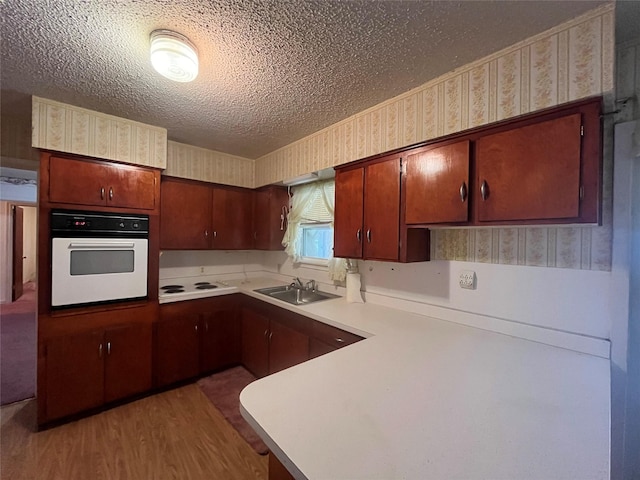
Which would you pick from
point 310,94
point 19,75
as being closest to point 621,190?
point 310,94

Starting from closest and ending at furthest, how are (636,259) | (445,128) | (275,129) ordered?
(636,259)
(445,128)
(275,129)

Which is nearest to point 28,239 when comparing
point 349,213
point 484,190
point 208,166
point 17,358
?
point 17,358

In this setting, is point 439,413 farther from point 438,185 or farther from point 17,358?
point 17,358

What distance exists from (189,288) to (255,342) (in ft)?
3.09

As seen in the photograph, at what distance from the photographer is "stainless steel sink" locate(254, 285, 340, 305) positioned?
2.71 m

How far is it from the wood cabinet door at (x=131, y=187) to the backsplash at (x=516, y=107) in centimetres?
183

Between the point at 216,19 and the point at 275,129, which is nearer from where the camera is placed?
the point at 216,19

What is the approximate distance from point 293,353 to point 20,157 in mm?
2885

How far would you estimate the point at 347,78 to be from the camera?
1.65 meters

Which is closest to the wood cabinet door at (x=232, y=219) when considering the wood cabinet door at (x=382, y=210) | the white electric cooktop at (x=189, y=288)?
the white electric cooktop at (x=189, y=288)

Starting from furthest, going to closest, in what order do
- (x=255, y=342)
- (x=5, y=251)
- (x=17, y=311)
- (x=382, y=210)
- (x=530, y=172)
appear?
1. (x=5, y=251)
2. (x=17, y=311)
3. (x=255, y=342)
4. (x=382, y=210)
5. (x=530, y=172)

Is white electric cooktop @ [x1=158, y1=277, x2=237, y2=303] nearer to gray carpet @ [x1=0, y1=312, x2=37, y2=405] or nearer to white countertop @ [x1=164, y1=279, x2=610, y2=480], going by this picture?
gray carpet @ [x1=0, y1=312, x2=37, y2=405]

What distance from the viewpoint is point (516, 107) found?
1335mm

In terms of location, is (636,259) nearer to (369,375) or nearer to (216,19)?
(369,375)
